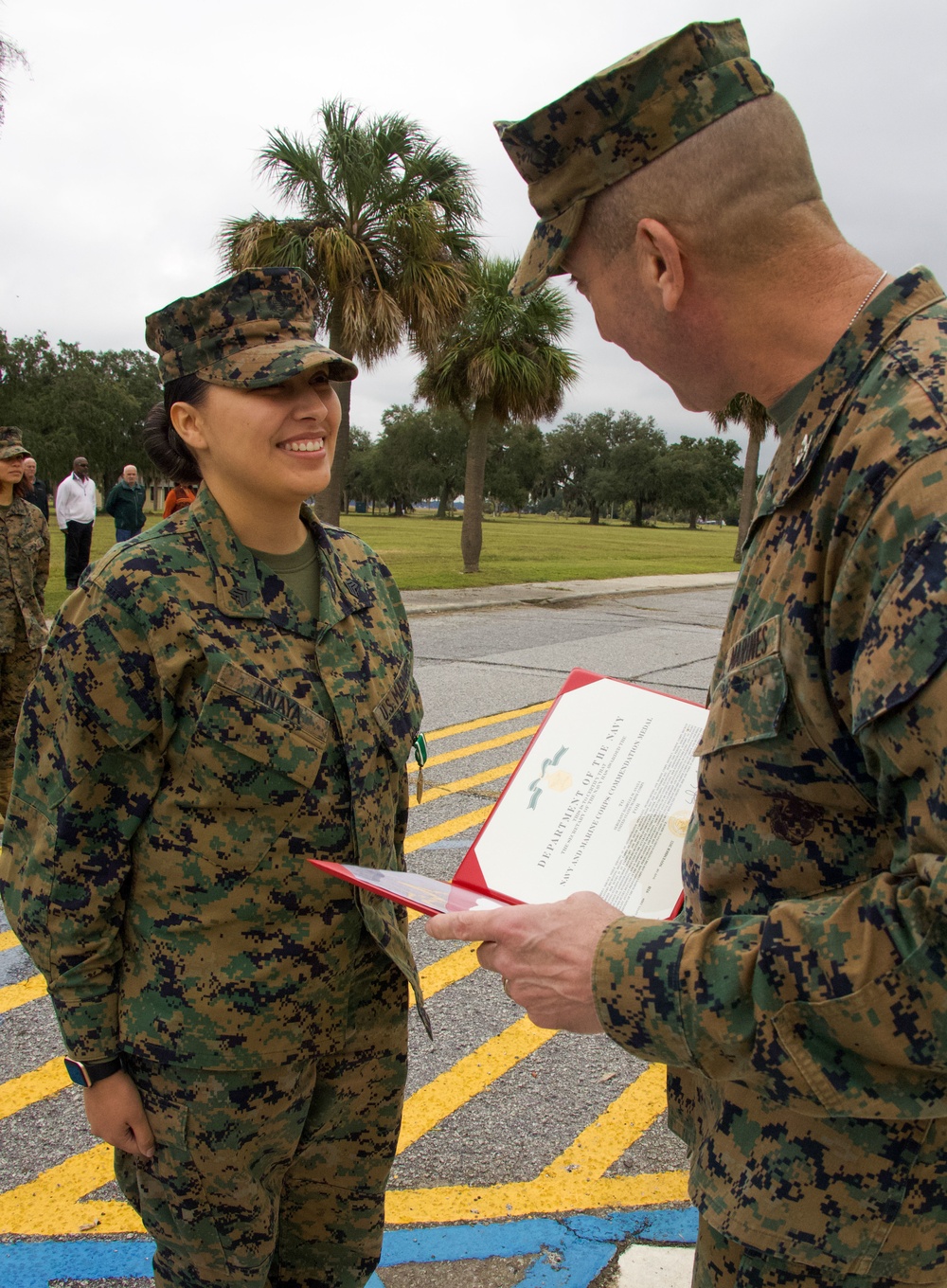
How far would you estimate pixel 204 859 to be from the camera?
162cm

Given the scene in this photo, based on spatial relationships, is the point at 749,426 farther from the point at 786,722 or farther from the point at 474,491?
the point at 786,722

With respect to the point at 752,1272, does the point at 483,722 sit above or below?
below

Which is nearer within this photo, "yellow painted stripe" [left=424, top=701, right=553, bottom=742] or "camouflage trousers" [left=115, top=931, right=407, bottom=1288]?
"camouflage trousers" [left=115, top=931, right=407, bottom=1288]

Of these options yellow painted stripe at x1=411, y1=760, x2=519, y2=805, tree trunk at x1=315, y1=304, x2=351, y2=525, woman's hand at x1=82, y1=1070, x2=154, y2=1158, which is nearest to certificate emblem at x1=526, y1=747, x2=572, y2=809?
woman's hand at x1=82, y1=1070, x2=154, y2=1158

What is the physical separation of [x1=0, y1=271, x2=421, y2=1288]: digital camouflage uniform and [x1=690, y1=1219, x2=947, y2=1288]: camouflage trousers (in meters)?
0.69

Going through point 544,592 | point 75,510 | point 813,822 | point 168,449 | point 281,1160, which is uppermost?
point 75,510

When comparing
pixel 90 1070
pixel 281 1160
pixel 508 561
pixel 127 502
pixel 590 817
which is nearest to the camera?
pixel 590 817

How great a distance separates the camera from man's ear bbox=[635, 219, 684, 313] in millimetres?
1143

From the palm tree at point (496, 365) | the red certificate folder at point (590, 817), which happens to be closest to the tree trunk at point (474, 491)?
the palm tree at point (496, 365)

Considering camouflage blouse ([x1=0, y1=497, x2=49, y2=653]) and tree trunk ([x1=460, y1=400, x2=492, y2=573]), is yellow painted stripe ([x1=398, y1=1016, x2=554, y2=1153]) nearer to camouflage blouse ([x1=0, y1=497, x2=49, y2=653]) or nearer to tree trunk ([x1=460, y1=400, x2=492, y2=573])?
camouflage blouse ([x1=0, y1=497, x2=49, y2=653])

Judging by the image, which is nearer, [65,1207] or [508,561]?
[65,1207]

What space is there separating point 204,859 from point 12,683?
4.19 m

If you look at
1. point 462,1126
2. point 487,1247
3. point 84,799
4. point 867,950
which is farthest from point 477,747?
point 867,950

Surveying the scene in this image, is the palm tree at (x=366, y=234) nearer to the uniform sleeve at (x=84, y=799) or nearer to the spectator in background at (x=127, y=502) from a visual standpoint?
the spectator in background at (x=127, y=502)
